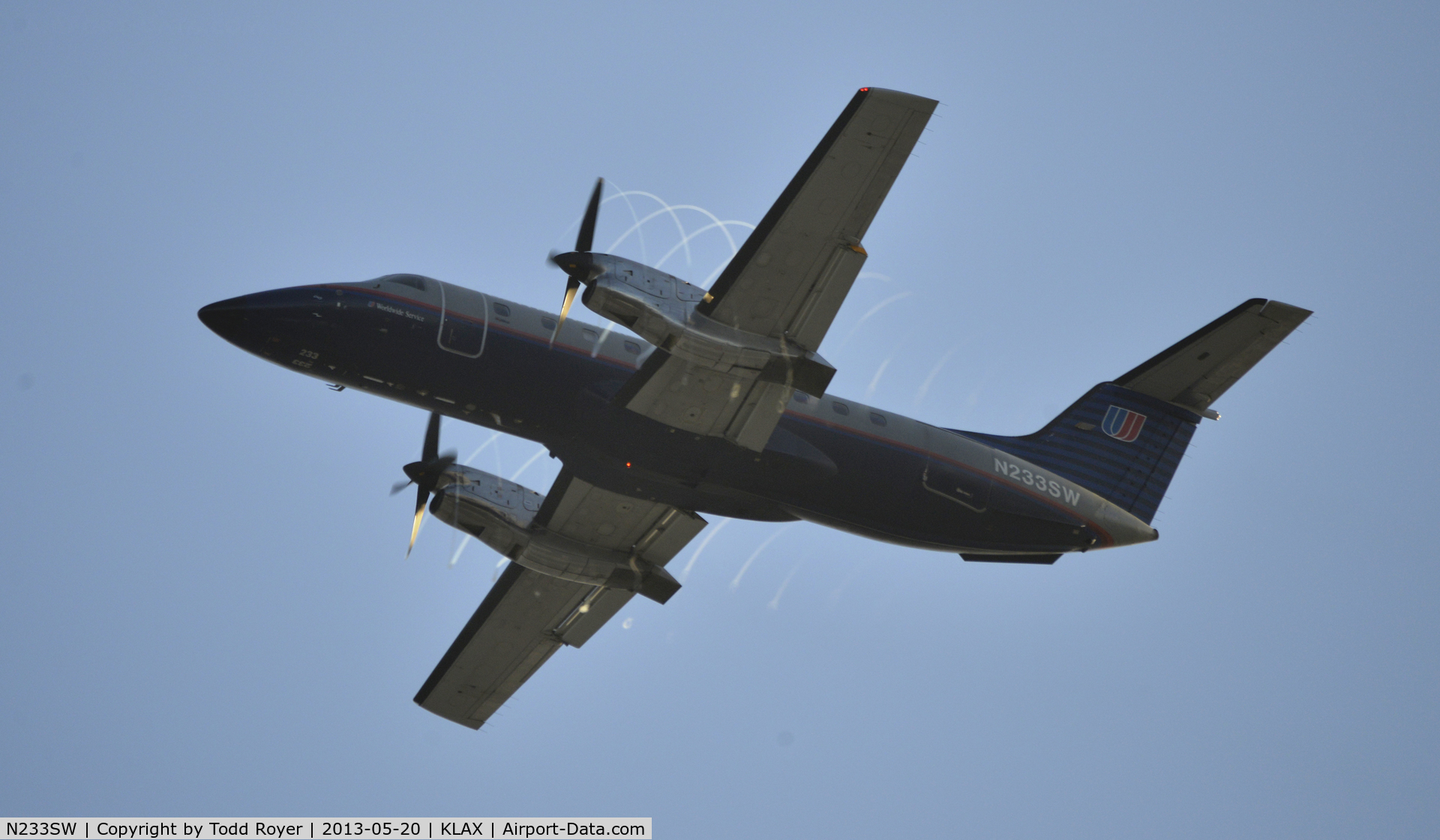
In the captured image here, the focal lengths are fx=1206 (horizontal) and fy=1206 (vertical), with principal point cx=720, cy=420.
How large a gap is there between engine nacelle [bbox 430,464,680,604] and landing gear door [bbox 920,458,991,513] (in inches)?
224

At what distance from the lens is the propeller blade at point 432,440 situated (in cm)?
2284

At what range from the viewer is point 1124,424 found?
2484 centimetres

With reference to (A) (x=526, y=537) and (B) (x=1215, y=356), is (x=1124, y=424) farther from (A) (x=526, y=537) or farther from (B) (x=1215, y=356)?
(A) (x=526, y=537)

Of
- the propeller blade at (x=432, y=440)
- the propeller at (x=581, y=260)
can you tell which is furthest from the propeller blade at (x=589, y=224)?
the propeller blade at (x=432, y=440)

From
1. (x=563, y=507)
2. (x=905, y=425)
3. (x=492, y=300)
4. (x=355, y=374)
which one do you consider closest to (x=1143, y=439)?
(x=905, y=425)

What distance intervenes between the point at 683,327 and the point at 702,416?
6.42ft

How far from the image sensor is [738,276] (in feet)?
60.8

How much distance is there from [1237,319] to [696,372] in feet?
34.3

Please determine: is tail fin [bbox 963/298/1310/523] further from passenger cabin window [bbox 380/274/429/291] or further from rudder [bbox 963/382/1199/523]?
passenger cabin window [bbox 380/274/429/291]

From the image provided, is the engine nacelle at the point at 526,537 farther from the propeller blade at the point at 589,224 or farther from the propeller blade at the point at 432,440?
the propeller blade at the point at 589,224

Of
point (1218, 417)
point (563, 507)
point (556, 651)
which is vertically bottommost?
point (556, 651)

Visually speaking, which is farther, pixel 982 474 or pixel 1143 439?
pixel 1143 439

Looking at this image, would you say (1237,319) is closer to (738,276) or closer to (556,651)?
(738,276)

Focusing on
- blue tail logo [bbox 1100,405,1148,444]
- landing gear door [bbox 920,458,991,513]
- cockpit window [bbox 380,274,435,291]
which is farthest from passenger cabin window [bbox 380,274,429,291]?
blue tail logo [bbox 1100,405,1148,444]
